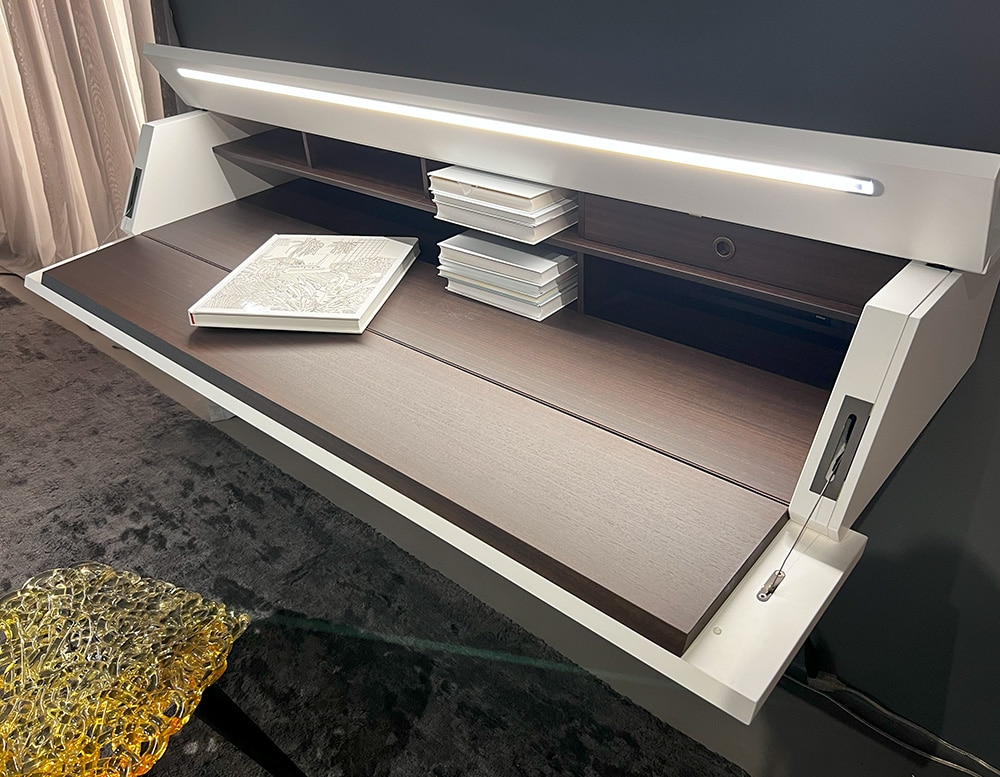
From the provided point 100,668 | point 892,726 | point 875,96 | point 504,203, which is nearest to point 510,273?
point 504,203

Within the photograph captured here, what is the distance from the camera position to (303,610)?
161cm

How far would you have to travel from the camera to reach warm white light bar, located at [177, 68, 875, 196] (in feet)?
2.53

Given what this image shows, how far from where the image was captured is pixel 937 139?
0.89 meters

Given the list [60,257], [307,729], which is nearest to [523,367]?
[307,729]

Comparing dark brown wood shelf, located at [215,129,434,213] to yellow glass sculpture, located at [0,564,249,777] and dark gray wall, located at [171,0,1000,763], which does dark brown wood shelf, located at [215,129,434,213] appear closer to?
→ dark gray wall, located at [171,0,1000,763]

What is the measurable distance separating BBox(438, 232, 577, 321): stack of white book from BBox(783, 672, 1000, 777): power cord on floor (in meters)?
0.83

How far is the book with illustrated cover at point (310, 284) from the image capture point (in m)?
1.14

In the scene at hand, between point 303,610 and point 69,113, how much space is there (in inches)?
80.2

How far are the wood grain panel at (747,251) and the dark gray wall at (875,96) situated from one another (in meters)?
0.19

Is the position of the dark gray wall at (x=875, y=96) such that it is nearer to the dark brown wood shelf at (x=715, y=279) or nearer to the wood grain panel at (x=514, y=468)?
the dark brown wood shelf at (x=715, y=279)

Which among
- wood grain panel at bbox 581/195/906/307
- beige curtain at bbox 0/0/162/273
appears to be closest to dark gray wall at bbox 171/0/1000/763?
wood grain panel at bbox 581/195/906/307

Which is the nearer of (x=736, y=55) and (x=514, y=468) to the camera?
(x=514, y=468)

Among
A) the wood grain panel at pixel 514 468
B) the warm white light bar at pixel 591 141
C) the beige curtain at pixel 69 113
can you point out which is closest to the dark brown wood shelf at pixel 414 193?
the warm white light bar at pixel 591 141

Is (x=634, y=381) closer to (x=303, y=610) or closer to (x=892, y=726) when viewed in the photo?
(x=892, y=726)
